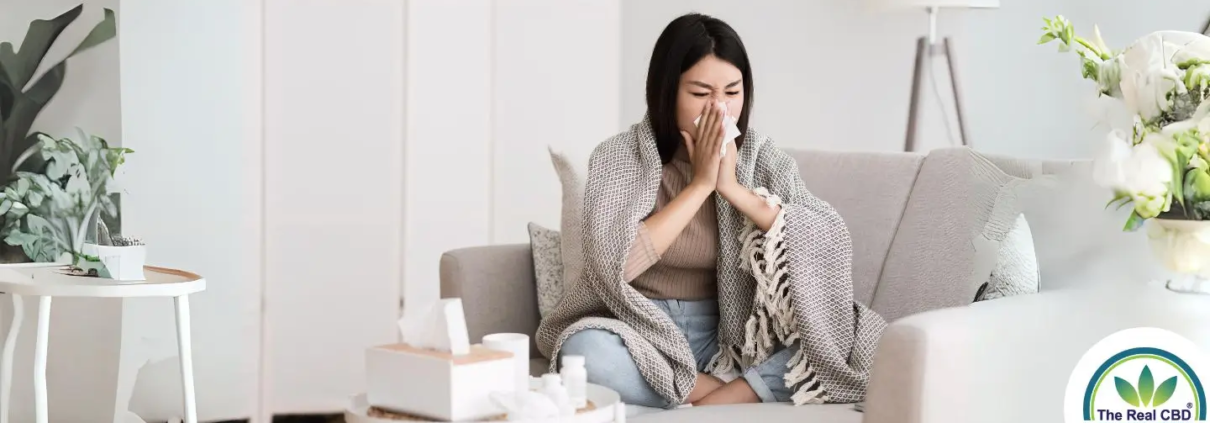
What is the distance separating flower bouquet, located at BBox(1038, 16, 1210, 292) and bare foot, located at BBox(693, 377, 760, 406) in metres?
0.70

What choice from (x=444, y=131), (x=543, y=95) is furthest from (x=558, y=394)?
(x=543, y=95)

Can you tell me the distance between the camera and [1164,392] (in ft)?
4.34

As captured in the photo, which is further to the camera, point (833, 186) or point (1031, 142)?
point (1031, 142)

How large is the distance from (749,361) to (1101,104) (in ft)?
2.56

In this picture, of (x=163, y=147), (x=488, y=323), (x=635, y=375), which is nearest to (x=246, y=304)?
(x=163, y=147)

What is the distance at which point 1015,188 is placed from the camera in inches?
72.0

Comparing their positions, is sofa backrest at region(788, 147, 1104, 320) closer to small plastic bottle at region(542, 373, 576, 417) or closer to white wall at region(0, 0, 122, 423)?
small plastic bottle at region(542, 373, 576, 417)

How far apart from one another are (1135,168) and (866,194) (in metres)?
0.89

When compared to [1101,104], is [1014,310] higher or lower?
lower

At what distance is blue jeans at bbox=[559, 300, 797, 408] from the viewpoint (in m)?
1.79

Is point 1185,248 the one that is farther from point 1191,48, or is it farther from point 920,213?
point 920,213

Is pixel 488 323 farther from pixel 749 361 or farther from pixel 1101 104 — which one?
pixel 1101 104

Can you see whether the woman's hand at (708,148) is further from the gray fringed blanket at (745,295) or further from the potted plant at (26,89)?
the potted plant at (26,89)

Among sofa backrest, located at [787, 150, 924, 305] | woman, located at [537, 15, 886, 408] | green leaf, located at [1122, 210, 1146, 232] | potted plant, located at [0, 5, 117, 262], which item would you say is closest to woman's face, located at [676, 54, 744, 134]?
woman, located at [537, 15, 886, 408]
